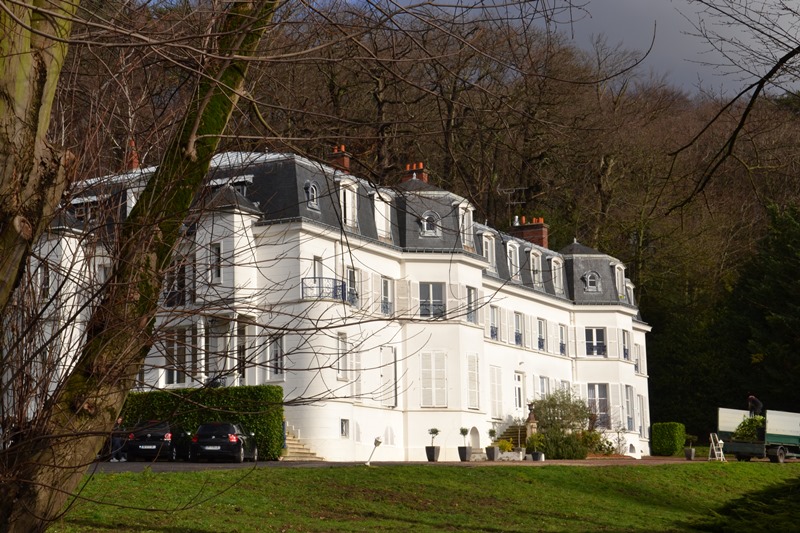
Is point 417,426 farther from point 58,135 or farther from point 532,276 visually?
point 58,135

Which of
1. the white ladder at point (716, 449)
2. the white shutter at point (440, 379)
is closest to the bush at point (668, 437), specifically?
the white ladder at point (716, 449)

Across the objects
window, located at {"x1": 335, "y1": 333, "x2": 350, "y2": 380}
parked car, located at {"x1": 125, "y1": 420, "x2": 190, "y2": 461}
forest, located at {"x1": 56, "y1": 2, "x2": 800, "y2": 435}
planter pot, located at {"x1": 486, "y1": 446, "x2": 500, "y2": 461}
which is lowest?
planter pot, located at {"x1": 486, "y1": 446, "x2": 500, "y2": 461}

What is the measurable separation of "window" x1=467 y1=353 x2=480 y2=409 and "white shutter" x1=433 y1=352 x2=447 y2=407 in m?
0.97

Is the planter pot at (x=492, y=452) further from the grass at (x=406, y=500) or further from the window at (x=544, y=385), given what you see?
the window at (x=544, y=385)

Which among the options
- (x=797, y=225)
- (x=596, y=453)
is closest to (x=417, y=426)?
(x=596, y=453)

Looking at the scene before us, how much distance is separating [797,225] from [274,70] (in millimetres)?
35540

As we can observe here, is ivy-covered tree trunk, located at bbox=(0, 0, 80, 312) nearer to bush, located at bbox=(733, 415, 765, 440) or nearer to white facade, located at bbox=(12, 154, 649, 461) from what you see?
white facade, located at bbox=(12, 154, 649, 461)

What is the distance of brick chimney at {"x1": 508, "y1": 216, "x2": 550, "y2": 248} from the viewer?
47.9 metres

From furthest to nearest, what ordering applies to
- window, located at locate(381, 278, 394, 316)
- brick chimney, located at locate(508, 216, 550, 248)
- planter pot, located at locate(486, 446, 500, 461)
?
brick chimney, located at locate(508, 216, 550, 248) → window, located at locate(381, 278, 394, 316) → planter pot, located at locate(486, 446, 500, 461)

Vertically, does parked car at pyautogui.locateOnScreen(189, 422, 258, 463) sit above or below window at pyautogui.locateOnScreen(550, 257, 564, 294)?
below

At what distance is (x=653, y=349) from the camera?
2085 inches

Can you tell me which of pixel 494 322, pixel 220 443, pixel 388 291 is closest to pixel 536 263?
pixel 494 322

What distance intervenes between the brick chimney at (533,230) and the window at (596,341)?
13.6 feet

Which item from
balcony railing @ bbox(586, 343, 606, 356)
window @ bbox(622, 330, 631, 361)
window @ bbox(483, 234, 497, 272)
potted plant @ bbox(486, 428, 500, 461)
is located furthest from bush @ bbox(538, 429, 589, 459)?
window @ bbox(622, 330, 631, 361)
